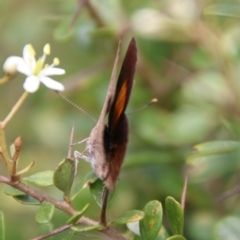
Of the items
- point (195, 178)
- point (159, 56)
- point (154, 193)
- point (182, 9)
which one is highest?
point (182, 9)

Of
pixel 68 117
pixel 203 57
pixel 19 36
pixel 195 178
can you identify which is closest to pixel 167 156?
pixel 195 178

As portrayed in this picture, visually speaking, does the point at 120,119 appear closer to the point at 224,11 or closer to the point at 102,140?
the point at 102,140

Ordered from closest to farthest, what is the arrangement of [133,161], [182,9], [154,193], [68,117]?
[133,161] < [154,193] < [182,9] < [68,117]

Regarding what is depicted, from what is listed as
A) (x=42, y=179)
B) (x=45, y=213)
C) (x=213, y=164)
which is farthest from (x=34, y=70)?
(x=213, y=164)

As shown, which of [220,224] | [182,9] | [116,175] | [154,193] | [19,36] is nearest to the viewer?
[116,175]

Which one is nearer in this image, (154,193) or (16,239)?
(16,239)

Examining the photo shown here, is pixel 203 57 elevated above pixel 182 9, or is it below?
below

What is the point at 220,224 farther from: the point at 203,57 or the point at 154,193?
the point at 203,57
